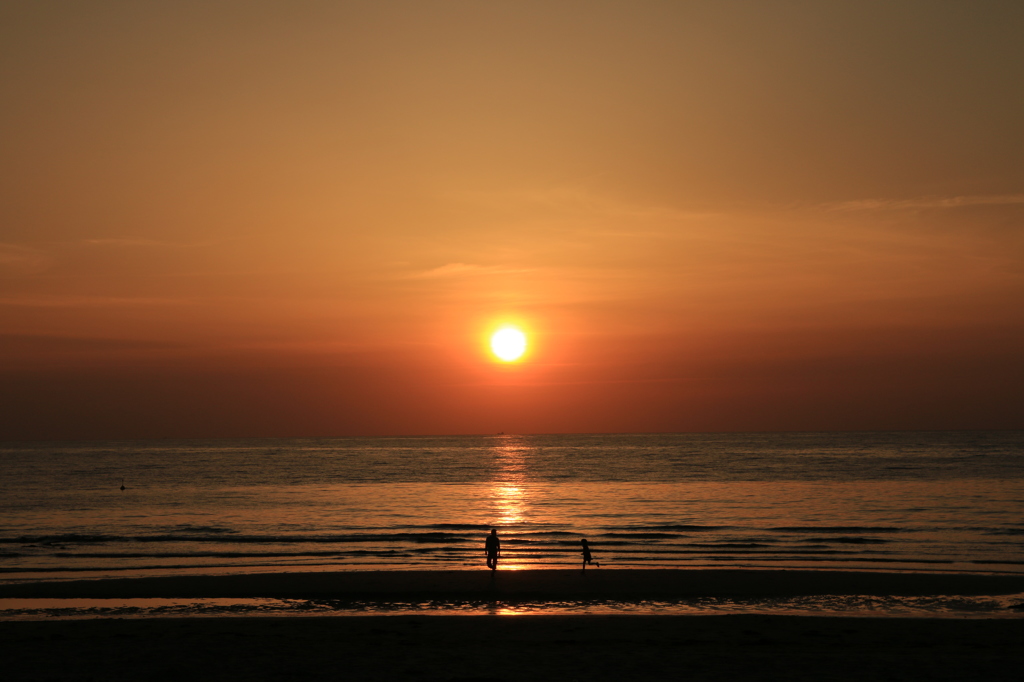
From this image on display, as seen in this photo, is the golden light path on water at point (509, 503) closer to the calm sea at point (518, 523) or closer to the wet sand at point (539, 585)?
the calm sea at point (518, 523)

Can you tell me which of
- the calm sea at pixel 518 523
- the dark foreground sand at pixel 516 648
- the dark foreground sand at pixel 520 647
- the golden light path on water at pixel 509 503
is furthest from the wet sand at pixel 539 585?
the dark foreground sand at pixel 516 648

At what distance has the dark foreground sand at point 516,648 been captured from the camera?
49.4 ft

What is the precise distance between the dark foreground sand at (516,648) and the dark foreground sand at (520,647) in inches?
1.5

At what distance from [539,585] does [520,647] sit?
9.05m

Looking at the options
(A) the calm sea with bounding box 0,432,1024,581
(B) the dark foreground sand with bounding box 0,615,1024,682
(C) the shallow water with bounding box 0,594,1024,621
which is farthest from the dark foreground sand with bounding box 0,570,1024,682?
(A) the calm sea with bounding box 0,432,1024,581

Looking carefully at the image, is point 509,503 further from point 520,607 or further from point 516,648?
point 516,648

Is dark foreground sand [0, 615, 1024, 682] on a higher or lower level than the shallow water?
lower

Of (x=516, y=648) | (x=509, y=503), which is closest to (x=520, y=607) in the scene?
(x=516, y=648)

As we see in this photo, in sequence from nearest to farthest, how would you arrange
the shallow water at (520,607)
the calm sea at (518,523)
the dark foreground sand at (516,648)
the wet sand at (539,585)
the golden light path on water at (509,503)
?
the dark foreground sand at (516,648), the shallow water at (520,607), the wet sand at (539,585), the calm sea at (518,523), the golden light path on water at (509,503)

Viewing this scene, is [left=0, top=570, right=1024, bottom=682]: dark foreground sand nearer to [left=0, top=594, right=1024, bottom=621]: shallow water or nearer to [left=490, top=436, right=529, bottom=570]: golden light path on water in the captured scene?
[left=0, top=594, right=1024, bottom=621]: shallow water

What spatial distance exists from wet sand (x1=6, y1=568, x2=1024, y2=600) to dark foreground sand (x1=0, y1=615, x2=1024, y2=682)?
13.9 feet

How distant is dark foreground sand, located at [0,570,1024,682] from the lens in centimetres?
1509

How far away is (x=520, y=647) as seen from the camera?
57.0 ft

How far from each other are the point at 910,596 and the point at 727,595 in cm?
561
